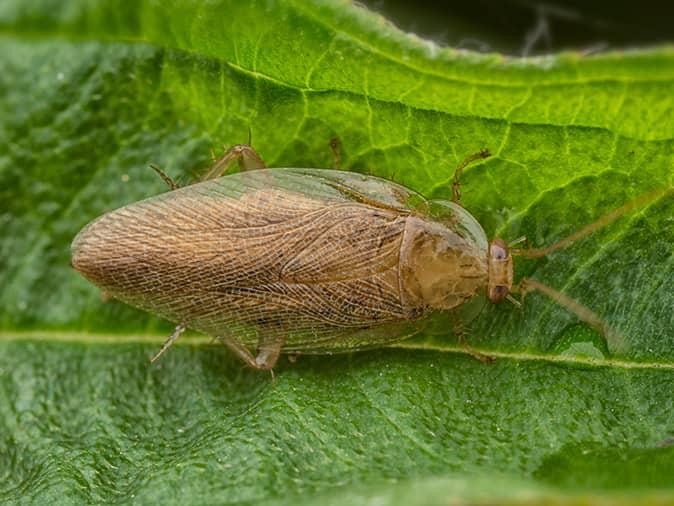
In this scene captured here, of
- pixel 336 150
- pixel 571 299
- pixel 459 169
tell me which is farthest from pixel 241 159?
pixel 571 299

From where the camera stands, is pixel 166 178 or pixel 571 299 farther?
pixel 166 178

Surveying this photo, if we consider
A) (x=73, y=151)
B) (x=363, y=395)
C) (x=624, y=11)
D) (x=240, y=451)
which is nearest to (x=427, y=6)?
(x=624, y=11)

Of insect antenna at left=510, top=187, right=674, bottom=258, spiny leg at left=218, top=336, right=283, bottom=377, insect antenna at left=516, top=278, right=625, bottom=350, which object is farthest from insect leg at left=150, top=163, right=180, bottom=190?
insect antenna at left=516, top=278, right=625, bottom=350

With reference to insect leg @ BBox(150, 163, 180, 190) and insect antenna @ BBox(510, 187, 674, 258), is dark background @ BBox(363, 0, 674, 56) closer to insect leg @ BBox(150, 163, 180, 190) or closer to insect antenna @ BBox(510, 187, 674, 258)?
insect leg @ BBox(150, 163, 180, 190)

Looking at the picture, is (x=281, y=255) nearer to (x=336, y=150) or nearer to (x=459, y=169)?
(x=336, y=150)

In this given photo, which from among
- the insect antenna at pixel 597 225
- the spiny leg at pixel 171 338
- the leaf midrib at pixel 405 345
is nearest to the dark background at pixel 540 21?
the insect antenna at pixel 597 225
